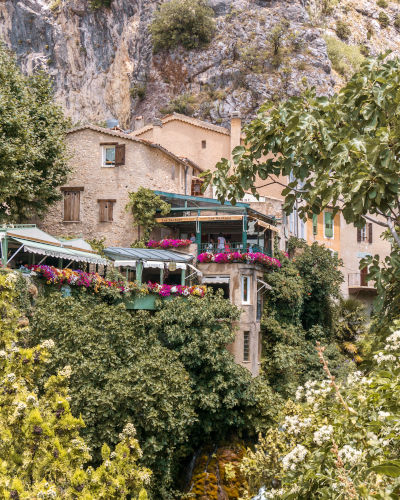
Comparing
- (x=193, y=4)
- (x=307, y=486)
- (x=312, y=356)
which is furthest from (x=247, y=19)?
(x=307, y=486)

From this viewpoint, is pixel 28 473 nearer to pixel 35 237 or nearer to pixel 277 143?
pixel 277 143

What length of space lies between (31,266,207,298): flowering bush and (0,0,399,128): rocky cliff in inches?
1036

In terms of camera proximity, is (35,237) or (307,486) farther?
(35,237)

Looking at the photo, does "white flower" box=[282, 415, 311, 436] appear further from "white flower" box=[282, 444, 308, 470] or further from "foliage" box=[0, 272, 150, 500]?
"foliage" box=[0, 272, 150, 500]

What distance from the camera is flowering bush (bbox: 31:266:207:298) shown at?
63.0 ft

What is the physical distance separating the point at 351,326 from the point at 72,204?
60.0 ft

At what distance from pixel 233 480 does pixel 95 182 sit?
55.0 ft

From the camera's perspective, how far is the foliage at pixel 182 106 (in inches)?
1883

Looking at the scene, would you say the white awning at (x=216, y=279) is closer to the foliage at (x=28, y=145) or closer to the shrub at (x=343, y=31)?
the foliage at (x=28, y=145)

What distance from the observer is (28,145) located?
23.3 meters

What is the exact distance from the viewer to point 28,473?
6512mm

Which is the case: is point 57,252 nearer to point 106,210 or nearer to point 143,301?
point 143,301

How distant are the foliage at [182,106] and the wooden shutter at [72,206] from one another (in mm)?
21462


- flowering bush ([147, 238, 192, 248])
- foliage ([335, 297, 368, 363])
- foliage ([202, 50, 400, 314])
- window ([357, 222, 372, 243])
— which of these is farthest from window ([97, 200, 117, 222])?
foliage ([202, 50, 400, 314])
